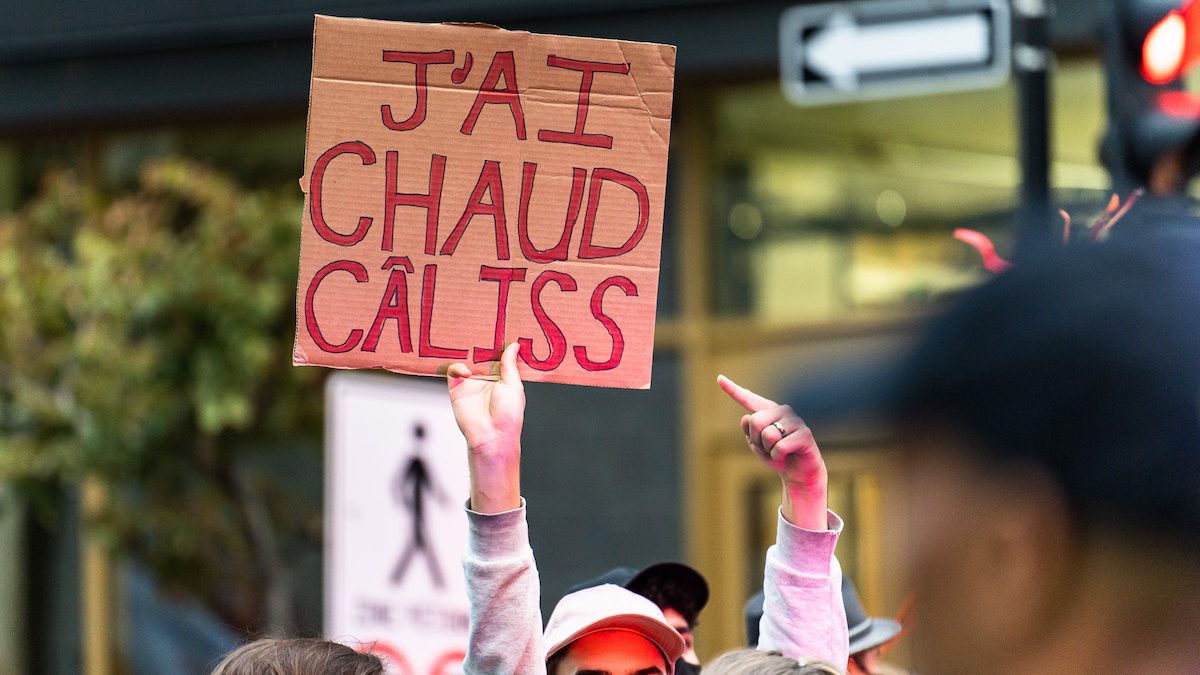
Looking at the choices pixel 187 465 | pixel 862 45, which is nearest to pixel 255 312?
pixel 187 465

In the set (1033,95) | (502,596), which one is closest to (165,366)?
(1033,95)

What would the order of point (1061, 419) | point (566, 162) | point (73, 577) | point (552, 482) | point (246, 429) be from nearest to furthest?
point (1061, 419), point (566, 162), point (246, 429), point (552, 482), point (73, 577)

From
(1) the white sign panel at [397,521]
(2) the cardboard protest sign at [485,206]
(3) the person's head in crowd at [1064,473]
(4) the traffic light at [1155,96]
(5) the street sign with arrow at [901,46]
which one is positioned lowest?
(1) the white sign panel at [397,521]

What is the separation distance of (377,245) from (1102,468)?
173cm

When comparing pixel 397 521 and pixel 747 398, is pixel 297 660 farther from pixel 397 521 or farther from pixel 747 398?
pixel 397 521

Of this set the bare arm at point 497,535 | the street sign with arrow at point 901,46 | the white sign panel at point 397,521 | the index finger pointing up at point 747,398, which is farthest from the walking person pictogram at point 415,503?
the index finger pointing up at point 747,398

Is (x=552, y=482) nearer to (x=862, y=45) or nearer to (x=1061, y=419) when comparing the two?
(x=862, y=45)

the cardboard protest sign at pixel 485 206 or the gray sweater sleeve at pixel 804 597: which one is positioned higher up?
the cardboard protest sign at pixel 485 206

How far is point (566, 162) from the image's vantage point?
254cm

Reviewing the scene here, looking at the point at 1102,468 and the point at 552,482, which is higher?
the point at 1102,468

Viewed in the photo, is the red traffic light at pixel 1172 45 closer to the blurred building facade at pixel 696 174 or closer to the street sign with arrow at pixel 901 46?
the street sign with arrow at pixel 901 46

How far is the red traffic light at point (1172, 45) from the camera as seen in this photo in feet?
15.5

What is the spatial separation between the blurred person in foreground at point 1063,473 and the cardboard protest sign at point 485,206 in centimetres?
155

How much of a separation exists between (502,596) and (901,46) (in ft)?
11.4
